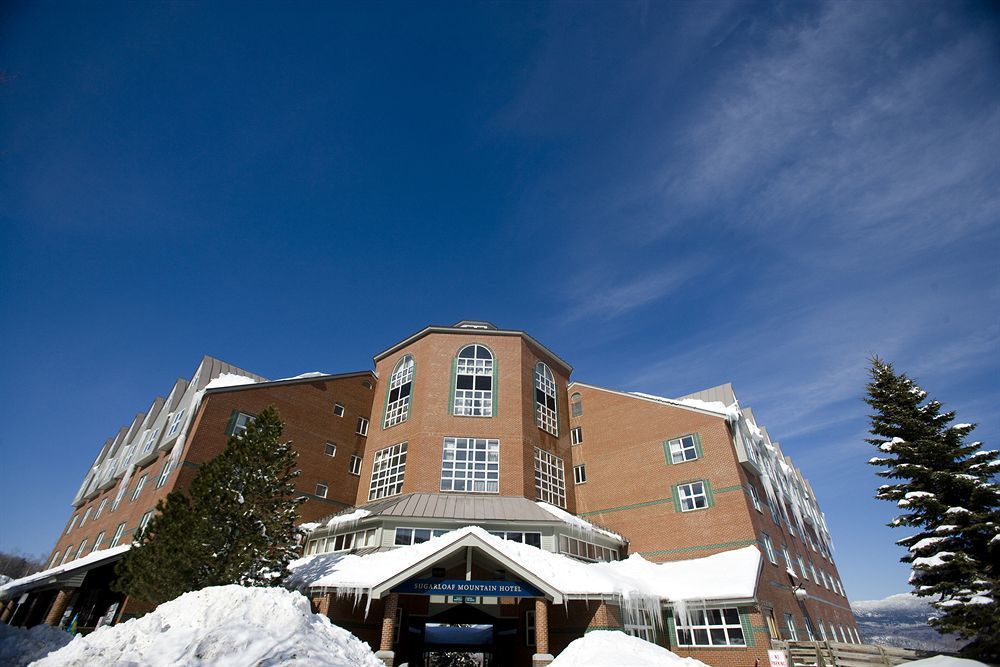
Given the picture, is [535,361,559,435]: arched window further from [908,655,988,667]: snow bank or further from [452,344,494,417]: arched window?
[908,655,988,667]: snow bank

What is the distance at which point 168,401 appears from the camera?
1423 inches

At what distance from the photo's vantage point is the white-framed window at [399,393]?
103 feet

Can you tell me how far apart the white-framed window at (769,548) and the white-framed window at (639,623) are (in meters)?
7.27

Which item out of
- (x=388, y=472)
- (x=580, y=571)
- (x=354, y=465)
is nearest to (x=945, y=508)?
(x=580, y=571)

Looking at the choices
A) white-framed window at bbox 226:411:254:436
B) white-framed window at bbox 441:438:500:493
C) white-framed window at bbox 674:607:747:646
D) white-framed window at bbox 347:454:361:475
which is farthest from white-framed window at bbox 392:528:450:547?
white-framed window at bbox 674:607:747:646

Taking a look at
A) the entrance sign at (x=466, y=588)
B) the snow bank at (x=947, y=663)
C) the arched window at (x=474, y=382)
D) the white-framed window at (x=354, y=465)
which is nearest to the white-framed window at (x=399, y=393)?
the white-framed window at (x=354, y=465)

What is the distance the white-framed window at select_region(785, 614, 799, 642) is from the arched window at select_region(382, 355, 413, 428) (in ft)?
73.0

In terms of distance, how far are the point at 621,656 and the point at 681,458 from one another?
1718 cm

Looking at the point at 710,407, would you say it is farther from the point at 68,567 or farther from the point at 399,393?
the point at 68,567

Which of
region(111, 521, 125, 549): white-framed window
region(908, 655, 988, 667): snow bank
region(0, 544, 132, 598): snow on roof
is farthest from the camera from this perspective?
region(111, 521, 125, 549): white-framed window

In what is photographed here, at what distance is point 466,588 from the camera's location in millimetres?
18312

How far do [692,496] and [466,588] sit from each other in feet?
46.1

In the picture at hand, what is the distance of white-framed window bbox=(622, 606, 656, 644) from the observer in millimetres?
20692

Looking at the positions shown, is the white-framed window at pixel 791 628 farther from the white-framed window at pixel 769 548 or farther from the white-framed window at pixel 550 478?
the white-framed window at pixel 550 478
